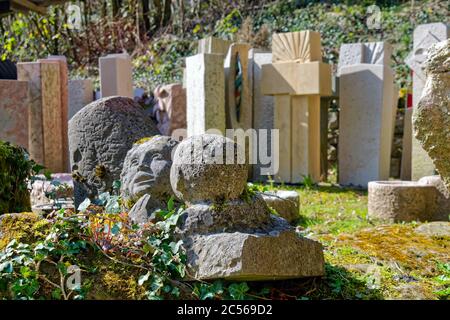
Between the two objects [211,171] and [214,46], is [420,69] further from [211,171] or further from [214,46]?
[211,171]

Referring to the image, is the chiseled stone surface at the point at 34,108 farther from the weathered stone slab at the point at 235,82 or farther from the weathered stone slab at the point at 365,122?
the weathered stone slab at the point at 365,122

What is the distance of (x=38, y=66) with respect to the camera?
7695 mm

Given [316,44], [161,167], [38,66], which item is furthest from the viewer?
[316,44]

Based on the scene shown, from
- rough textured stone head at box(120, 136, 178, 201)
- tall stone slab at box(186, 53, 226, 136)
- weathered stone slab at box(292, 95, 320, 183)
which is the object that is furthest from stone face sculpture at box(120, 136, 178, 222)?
weathered stone slab at box(292, 95, 320, 183)

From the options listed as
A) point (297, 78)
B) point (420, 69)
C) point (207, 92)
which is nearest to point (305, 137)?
point (297, 78)

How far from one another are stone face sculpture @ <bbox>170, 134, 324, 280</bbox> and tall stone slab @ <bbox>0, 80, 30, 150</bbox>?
4.46 m

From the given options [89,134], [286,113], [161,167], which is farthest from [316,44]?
[161,167]

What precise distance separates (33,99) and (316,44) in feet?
11.6

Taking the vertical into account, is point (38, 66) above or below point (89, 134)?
above

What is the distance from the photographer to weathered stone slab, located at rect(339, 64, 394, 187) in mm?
7883

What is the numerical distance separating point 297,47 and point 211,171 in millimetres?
5565
